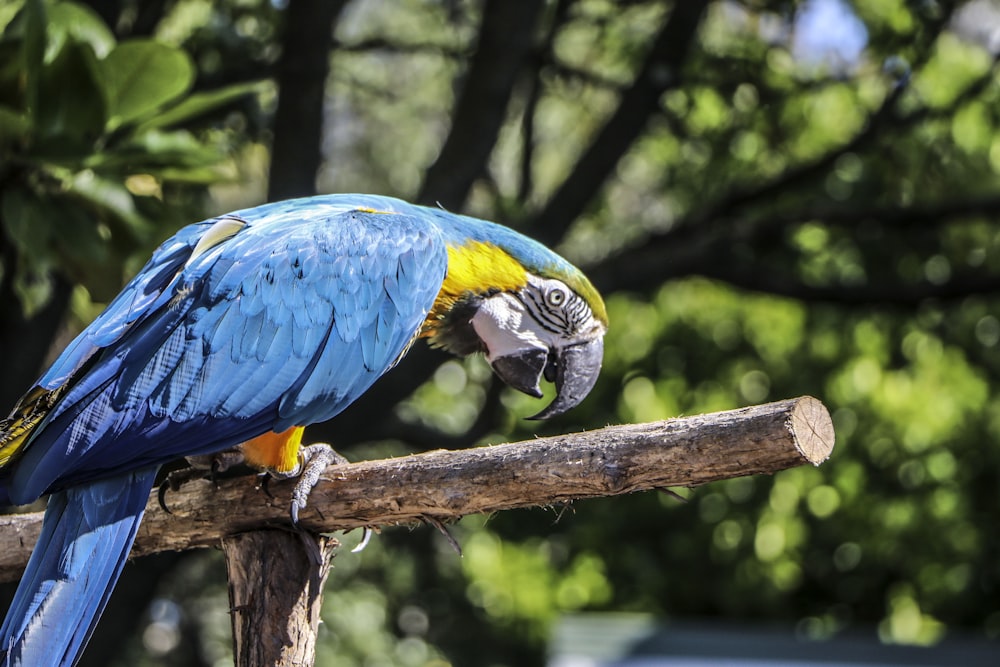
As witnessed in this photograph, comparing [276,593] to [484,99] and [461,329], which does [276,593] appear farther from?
[484,99]

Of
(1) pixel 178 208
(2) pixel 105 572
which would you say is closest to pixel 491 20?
(1) pixel 178 208

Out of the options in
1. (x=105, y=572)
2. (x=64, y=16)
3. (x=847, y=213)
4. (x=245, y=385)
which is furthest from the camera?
(x=847, y=213)

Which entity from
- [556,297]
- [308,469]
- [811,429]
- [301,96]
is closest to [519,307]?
[556,297]

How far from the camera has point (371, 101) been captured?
6.38 meters

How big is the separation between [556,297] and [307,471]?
2.03 ft

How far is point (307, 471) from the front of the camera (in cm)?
194

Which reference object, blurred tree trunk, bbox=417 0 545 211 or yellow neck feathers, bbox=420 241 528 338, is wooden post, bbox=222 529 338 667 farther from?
blurred tree trunk, bbox=417 0 545 211

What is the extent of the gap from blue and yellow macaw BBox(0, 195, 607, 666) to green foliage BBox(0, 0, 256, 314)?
0.58m

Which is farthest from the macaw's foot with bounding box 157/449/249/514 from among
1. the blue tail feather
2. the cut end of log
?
the cut end of log

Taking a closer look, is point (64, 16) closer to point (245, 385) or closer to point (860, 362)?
point (245, 385)

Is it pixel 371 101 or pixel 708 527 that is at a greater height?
pixel 371 101

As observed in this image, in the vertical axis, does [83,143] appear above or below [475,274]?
above

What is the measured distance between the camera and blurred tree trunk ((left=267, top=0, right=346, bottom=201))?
3.30m

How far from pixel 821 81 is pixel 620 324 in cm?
126
